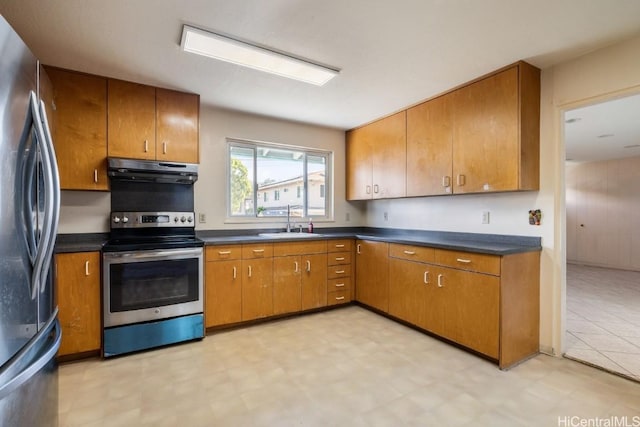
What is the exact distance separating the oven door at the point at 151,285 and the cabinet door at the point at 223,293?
0.11 m

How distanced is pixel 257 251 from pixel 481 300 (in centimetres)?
213

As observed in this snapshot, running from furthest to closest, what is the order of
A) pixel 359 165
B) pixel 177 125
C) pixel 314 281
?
pixel 359 165 < pixel 314 281 < pixel 177 125

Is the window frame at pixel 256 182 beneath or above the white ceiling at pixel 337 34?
beneath

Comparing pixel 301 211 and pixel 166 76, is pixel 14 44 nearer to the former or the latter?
pixel 166 76

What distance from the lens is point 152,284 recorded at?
2.73 m

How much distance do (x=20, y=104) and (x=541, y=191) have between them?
3.28 metres

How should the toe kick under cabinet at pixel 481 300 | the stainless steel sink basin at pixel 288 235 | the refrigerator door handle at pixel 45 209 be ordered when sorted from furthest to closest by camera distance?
the stainless steel sink basin at pixel 288 235, the toe kick under cabinet at pixel 481 300, the refrigerator door handle at pixel 45 209

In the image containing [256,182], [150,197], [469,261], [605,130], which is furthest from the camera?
[605,130]

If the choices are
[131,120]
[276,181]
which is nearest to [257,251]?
[276,181]

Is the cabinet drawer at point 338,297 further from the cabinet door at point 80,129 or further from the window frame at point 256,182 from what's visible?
the cabinet door at point 80,129

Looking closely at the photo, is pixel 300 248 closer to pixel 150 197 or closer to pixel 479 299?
pixel 150 197

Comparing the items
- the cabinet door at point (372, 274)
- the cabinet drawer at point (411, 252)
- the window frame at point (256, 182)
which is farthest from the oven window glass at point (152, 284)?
the cabinet drawer at point (411, 252)

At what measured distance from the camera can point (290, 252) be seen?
3.45m

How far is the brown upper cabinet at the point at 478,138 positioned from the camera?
8.15ft
